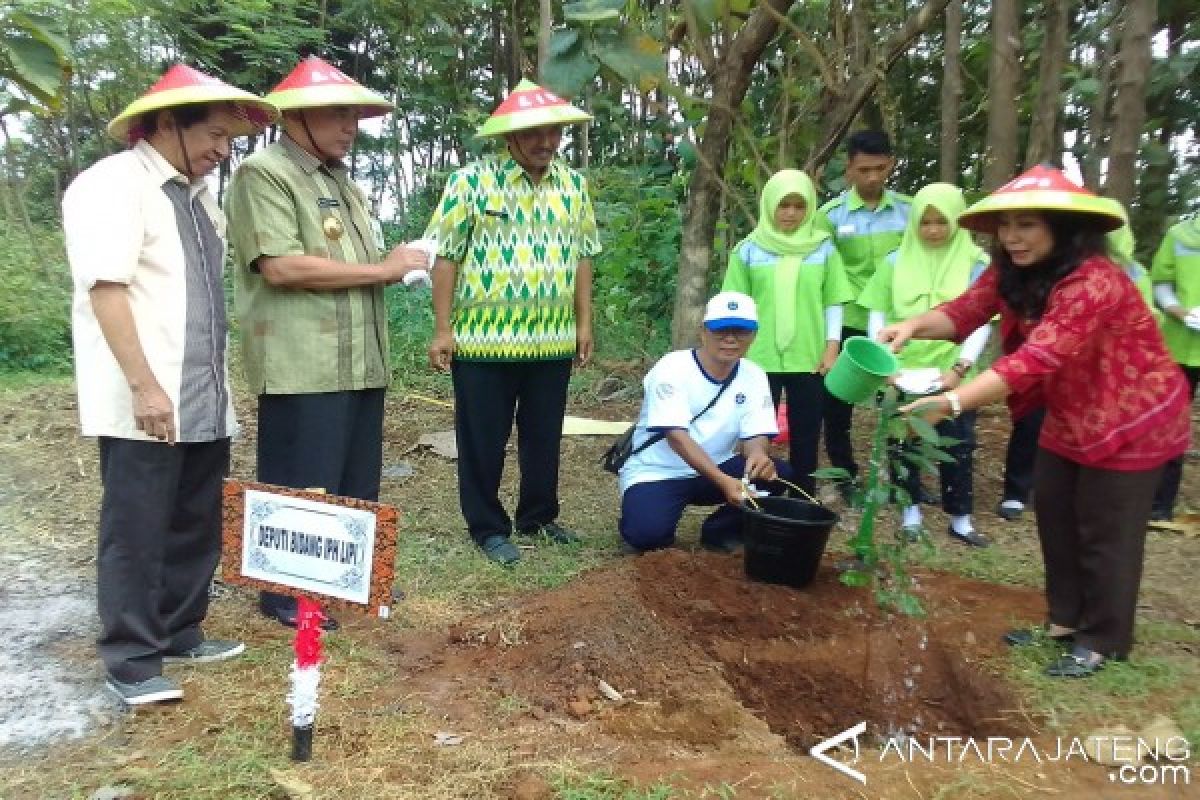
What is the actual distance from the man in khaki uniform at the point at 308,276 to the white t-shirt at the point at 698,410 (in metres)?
1.18

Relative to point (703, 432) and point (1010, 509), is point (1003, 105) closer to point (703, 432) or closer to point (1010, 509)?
point (1010, 509)

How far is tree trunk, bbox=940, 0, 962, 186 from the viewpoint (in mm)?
6332

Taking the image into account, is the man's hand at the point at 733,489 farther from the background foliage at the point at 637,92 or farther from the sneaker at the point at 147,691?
the sneaker at the point at 147,691

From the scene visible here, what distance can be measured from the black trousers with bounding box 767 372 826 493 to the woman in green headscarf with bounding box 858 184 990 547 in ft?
1.16

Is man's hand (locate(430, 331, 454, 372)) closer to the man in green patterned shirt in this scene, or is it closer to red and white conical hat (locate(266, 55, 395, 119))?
the man in green patterned shirt

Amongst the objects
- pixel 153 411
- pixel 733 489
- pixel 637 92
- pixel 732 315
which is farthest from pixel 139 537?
pixel 637 92

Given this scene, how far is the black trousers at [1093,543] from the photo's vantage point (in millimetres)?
3031

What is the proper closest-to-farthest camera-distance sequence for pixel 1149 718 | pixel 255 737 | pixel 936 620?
pixel 255 737 → pixel 1149 718 → pixel 936 620

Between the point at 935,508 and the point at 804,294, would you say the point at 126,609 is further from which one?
the point at 935,508

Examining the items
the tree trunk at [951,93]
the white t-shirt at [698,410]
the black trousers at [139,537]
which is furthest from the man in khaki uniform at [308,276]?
the tree trunk at [951,93]

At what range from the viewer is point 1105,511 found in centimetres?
305

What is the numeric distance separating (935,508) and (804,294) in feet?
4.43

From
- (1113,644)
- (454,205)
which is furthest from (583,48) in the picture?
(1113,644)

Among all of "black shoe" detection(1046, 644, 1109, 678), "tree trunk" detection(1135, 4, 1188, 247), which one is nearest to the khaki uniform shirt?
"black shoe" detection(1046, 644, 1109, 678)
